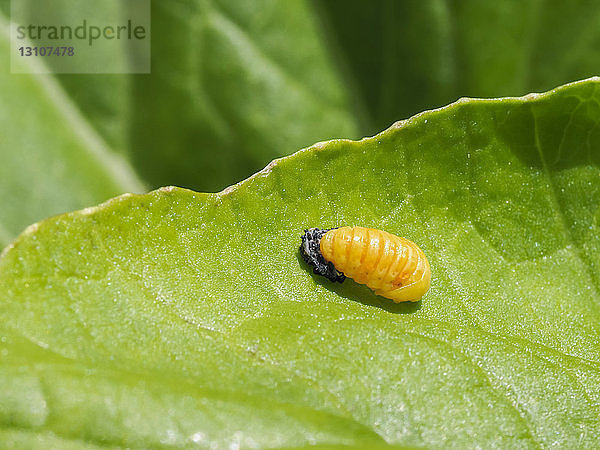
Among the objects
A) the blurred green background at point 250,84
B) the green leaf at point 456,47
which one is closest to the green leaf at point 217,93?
the blurred green background at point 250,84

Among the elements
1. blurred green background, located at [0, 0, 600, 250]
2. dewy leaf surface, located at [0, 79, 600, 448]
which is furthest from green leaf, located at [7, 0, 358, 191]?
dewy leaf surface, located at [0, 79, 600, 448]

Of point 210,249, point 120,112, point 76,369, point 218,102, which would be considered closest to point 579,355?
point 210,249

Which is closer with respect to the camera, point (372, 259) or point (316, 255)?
point (316, 255)

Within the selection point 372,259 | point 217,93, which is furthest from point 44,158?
point 372,259

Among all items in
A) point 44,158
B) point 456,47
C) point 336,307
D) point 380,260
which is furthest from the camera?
point 44,158

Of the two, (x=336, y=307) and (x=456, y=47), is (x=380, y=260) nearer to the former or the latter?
(x=336, y=307)

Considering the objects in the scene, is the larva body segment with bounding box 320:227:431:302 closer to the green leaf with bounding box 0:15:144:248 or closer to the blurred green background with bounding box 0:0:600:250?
the blurred green background with bounding box 0:0:600:250
